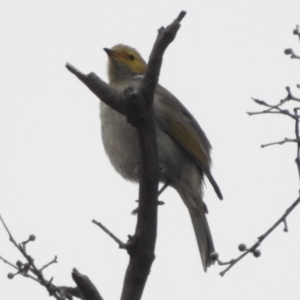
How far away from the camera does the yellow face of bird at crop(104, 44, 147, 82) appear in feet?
24.9

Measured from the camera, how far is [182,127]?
271 inches

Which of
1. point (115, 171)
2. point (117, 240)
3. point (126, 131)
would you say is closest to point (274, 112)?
point (117, 240)

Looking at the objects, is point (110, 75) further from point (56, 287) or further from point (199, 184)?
point (56, 287)

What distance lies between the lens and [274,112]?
162 inches

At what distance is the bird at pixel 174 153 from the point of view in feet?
21.5

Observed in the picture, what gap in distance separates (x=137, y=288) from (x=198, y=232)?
3.02m

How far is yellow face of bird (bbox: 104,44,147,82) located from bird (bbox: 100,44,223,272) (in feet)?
1.62

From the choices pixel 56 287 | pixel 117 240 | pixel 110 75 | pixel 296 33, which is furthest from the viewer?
pixel 110 75

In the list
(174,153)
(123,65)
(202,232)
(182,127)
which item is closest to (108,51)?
(123,65)

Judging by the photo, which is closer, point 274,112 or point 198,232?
point 274,112

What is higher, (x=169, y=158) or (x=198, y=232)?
(x=169, y=158)

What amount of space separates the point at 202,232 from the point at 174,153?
0.84 m

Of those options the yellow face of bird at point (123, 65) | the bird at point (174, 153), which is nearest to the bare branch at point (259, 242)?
the bird at point (174, 153)

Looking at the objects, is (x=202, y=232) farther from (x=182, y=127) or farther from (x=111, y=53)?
(x=111, y=53)
